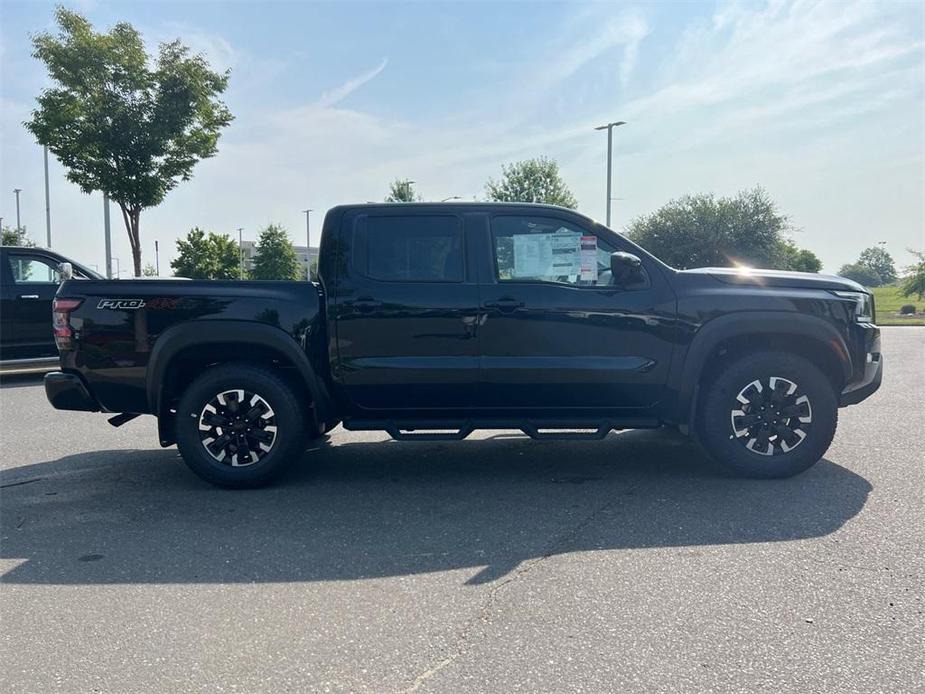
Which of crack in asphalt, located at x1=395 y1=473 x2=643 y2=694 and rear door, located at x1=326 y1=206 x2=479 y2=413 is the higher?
rear door, located at x1=326 y1=206 x2=479 y2=413

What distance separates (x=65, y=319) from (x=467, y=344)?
9.13 feet

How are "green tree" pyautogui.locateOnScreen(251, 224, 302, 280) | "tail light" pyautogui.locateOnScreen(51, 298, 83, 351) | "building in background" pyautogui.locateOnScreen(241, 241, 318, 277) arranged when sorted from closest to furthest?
"tail light" pyautogui.locateOnScreen(51, 298, 83, 351), "green tree" pyautogui.locateOnScreen(251, 224, 302, 280), "building in background" pyautogui.locateOnScreen(241, 241, 318, 277)

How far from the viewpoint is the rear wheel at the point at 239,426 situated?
5.11 metres

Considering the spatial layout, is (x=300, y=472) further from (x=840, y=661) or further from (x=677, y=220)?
(x=677, y=220)

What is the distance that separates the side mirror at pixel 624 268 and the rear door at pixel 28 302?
8516 mm

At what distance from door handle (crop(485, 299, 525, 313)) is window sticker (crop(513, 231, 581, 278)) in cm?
22

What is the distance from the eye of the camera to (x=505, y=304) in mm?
5098

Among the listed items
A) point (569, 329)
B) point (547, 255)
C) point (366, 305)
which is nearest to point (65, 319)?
point (366, 305)

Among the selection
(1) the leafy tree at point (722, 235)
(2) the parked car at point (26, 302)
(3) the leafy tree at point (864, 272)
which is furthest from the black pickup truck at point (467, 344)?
(3) the leafy tree at point (864, 272)

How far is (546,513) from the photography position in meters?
4.61

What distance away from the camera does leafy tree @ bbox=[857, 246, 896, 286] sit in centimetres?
12256

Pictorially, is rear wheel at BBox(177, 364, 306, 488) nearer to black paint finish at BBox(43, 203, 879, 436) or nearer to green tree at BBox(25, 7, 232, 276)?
black paint finish at BBox(43, 203, 879, 436)

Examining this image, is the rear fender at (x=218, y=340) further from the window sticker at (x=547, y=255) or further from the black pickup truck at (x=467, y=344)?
the window sticker at (x=547, y=255)

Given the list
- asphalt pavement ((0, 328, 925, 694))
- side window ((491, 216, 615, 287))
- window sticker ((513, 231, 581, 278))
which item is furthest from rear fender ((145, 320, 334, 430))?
window sticker ((513, 231, 581, 278))
